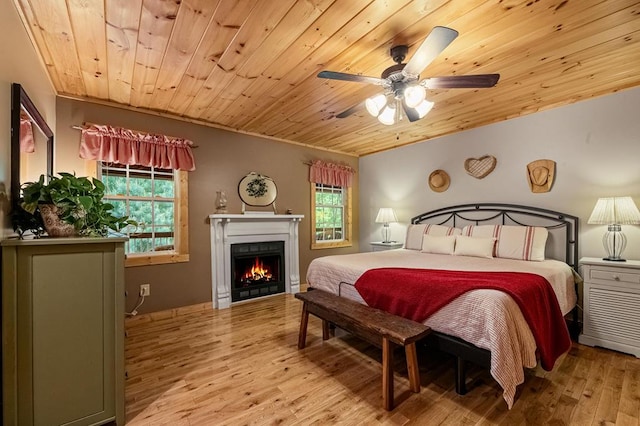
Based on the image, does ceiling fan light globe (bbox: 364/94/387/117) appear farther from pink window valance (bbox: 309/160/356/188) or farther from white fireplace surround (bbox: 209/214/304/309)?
pink window valance (bbox: 309/160/356/188)

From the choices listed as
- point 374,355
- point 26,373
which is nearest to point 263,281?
point 374,355

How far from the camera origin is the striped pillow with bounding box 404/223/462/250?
388 centimetres

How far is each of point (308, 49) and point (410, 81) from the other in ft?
2.56

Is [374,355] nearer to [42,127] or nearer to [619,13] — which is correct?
[619,13]

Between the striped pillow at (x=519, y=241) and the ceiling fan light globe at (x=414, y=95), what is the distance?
2.18 metres

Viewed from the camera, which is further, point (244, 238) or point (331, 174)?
point (331, 174)

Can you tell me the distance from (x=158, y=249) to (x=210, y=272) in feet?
2.28

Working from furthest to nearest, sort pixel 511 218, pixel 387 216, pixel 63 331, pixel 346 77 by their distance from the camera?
pixel 387 216, pixel 511 218, pixel 346 77, pixel 63 331

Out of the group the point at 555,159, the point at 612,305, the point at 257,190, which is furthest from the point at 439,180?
the point at 257,190

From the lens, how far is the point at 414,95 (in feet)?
6.45

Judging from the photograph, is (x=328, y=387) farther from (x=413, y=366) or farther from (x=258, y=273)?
(x=258, y=273)

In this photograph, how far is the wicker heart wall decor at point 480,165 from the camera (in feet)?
12.4

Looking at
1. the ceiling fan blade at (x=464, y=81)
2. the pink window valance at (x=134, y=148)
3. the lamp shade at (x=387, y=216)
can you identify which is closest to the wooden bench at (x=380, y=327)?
the ceiling fan blade at (x=464, y=81)

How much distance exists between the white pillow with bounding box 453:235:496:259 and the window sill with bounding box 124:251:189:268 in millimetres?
3384
